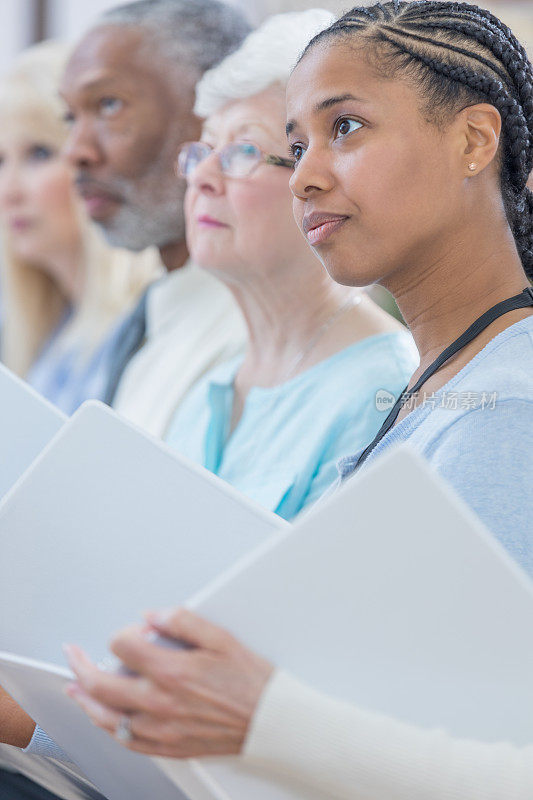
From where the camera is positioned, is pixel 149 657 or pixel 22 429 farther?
pixel 22 429

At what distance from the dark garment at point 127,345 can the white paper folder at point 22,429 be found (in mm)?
877

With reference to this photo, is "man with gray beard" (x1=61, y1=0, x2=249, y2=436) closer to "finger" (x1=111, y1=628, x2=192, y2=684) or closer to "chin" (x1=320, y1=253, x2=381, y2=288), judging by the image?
"chin" (x1=320, y1=253, x2=381, y2=288)

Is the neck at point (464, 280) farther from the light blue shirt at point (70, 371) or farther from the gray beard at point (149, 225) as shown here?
the light blue shirt at point (70, 371)

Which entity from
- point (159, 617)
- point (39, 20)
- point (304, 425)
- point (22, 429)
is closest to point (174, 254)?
point (304, 425)

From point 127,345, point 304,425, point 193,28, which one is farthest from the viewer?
point 127,345

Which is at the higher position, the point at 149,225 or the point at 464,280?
the point at 149,225

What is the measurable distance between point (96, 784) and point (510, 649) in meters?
0.35

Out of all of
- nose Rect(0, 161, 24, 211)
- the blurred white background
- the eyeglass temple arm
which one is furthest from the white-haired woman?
the blurred white background

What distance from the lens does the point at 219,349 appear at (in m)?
1.41

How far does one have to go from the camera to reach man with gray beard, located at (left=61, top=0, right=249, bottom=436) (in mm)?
1550

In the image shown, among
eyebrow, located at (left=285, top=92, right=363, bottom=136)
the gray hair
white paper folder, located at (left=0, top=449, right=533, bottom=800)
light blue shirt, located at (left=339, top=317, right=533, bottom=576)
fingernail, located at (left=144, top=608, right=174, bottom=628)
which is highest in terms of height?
the gray hair

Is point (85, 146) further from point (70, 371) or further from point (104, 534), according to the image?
point (104, 534)

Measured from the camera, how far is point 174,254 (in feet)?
5.42

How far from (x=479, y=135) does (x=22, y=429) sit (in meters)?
0.40
